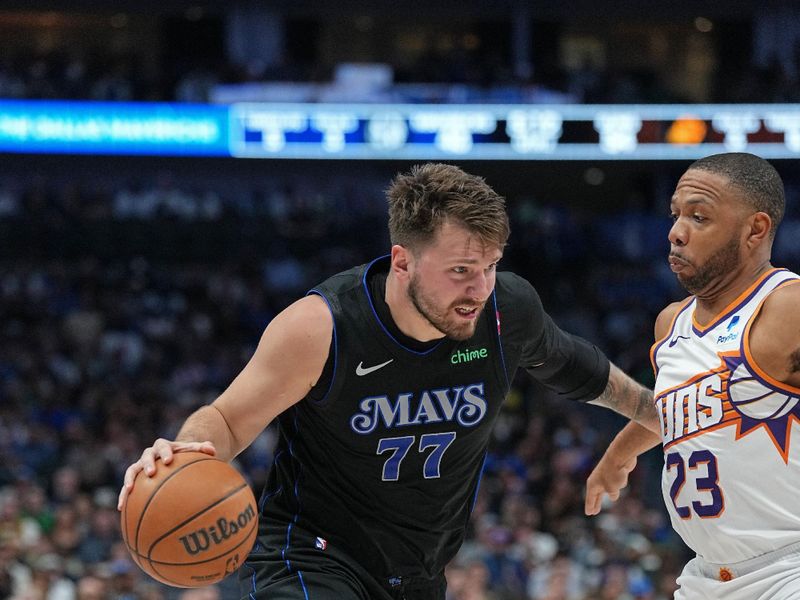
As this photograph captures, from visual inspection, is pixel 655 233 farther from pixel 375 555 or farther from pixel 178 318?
pixel 375 555

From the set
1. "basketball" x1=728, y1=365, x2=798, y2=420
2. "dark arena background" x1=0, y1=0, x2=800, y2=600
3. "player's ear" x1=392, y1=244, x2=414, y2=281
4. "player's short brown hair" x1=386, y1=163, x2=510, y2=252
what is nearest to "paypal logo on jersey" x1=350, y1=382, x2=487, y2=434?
"player's ear" x1=392, y1=244, x2=414, y2=281

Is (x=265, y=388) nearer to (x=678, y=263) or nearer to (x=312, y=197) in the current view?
(x=678, y=263)

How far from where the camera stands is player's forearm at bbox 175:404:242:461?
3.53 metres

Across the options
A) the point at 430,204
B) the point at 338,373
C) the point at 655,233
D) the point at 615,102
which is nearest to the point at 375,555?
the point at 338,373

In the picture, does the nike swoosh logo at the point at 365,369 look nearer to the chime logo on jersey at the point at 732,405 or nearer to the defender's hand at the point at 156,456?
the defender's hand at the point at 156,456

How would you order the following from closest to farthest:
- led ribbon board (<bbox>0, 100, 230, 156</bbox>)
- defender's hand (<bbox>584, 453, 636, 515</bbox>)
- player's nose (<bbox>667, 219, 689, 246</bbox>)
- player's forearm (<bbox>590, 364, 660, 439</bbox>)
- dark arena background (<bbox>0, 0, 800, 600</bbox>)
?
player's nose (<bbox>667, 219, 689, 246</bbox>) → player's forearm (<bbox>590, 364, 660, 439</bbox>) → defender's hand (<bbox>584, 453, 636, 515</bbox>) → dark arena background (<bbox>0, 0, 800, 600</bbox>) → led ribbon board (<bbox>0, 100, 230, 156</bbox>)

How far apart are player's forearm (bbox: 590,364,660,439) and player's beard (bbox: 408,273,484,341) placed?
895mm

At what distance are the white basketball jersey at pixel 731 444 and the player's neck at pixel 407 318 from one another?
806mm

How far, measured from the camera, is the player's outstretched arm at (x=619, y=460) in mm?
4332

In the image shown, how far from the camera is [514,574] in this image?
10477mm

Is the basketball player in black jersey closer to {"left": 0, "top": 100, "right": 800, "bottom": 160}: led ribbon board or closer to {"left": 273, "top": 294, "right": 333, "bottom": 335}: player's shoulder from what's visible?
{"left": 273, "top": 294, "right": 333, "bottom": 335}: player's shoulder

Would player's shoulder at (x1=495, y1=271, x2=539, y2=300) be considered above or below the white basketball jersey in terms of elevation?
above

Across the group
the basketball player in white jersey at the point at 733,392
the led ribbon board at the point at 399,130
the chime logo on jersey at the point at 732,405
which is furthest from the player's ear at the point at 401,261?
the led ribbon board at the point at 399,130

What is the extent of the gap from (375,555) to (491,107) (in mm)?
12102
